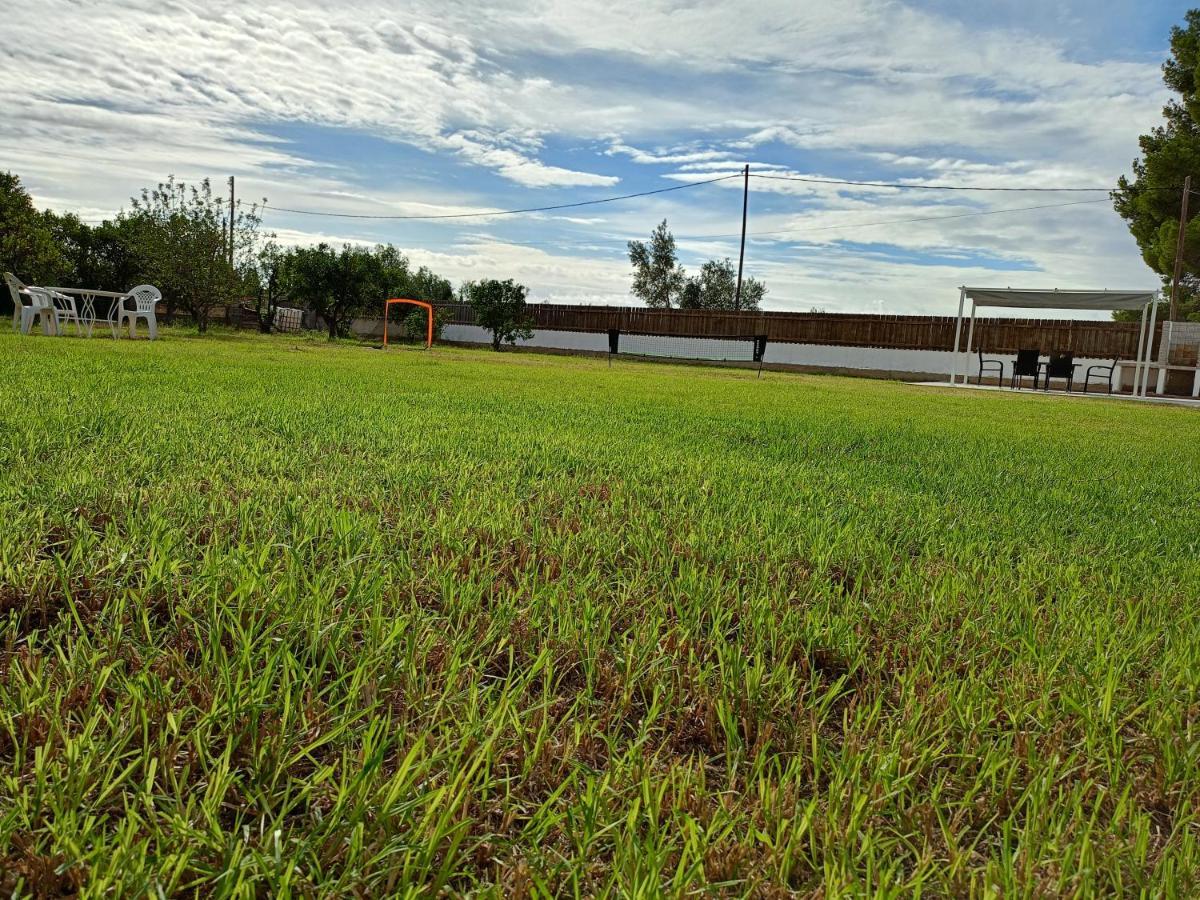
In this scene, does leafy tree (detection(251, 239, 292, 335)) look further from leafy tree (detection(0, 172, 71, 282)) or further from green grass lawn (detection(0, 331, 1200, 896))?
green grass lawn (detection(0, 331, 1200, 896))

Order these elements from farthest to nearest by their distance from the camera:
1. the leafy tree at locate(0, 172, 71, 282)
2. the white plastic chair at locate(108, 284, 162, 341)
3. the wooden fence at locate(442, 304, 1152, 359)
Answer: the wooden fence at locate(442, 304, 1152, 359)
the leafy tree at locate(0, 172, 71, 282)
the white plastic chair at locate(108, 284, 162, 341)

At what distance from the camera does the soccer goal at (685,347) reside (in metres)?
28.9

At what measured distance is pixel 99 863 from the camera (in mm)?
822

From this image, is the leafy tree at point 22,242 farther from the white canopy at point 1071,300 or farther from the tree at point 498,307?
the white canopy at point 1071,300

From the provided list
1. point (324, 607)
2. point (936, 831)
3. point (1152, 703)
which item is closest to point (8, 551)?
point (324, 607)

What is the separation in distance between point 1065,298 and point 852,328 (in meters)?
9.92

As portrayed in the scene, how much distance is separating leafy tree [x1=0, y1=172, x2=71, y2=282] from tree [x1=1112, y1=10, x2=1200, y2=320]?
110 feet

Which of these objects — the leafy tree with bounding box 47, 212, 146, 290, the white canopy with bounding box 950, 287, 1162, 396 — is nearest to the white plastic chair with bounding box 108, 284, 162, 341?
the leafy tree with bounding box 47, 212, 146, 290

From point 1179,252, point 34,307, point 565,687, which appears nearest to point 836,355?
point 1179,252

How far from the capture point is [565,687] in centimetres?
138

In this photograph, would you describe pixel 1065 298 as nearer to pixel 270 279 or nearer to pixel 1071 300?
pixel 1071 300

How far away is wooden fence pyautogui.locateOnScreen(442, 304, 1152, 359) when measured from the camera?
78.6ft

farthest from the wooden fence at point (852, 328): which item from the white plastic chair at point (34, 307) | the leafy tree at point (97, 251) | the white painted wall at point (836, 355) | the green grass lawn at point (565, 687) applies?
the green grass lawn at point (565, 687)

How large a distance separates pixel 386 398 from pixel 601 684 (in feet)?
15.6
